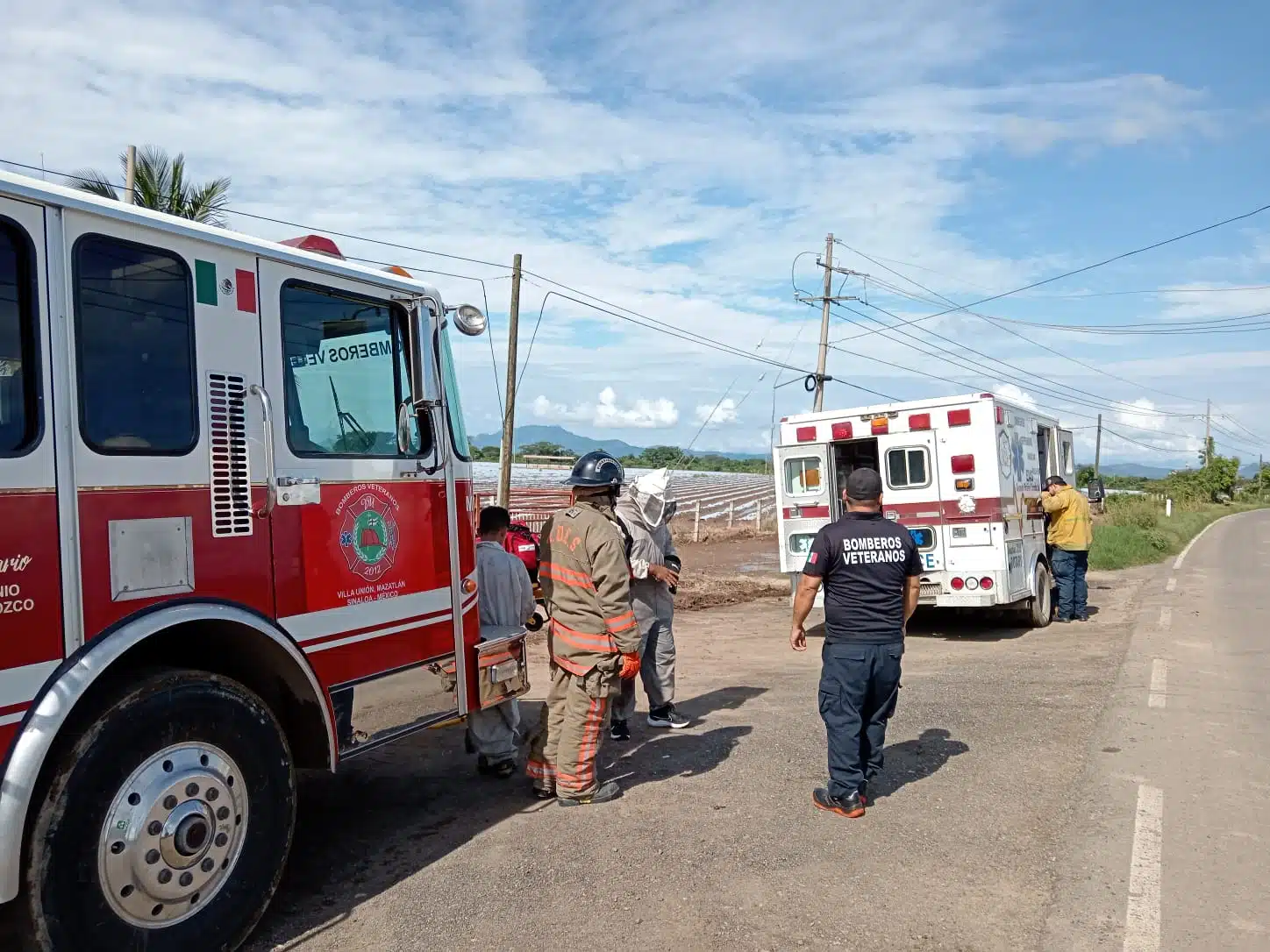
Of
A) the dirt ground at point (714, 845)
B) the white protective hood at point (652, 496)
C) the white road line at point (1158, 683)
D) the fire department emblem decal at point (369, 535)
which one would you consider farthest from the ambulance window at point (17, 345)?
the white road line at point (1158, 683)

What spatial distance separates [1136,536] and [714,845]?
2250 cm

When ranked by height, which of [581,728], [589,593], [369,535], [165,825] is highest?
[369,535]

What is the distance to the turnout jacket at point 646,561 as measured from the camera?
638 cm

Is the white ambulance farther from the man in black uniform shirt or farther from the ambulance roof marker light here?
the ambulance roof marker light

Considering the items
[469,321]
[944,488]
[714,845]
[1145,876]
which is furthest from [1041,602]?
[469,321]

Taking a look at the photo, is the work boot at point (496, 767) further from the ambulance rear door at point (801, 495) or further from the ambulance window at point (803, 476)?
the ambulance window at point (803, 476)

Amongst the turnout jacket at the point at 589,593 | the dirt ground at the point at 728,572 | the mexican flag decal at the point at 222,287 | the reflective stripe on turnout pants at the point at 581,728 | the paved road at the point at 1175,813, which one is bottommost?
the dirt ground at the point at 728,572

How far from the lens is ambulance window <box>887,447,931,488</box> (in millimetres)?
10641

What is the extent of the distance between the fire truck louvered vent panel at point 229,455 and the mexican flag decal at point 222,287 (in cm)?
29

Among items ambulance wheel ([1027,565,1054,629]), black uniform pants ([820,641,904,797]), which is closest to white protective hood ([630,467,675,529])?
black uniform pants ([820,641,904,797])

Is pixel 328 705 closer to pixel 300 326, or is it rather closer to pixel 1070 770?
pixel 300 326

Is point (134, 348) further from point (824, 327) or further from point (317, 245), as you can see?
point (824, 327)

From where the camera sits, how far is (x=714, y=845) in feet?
15.1

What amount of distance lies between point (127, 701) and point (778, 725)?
4.66 m
